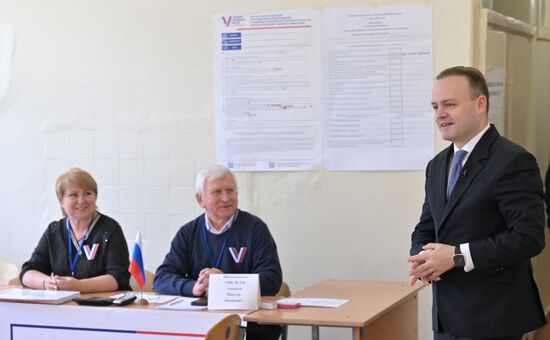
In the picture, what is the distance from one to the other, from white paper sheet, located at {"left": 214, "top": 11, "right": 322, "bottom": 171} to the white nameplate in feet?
4.72

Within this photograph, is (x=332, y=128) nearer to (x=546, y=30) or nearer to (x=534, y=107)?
(x=534, y=107)

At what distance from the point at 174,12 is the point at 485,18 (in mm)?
1857

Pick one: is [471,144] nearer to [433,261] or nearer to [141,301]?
[433,261]


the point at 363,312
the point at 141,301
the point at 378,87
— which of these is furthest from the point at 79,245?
the point at 378,87

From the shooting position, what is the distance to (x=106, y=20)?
5562 mm

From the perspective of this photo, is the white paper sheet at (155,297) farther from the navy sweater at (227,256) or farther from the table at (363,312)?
the table at (363,312)

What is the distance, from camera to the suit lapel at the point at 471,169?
302 centimetres

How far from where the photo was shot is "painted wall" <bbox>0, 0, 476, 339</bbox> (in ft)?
16.7

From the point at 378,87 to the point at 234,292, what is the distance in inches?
67.4

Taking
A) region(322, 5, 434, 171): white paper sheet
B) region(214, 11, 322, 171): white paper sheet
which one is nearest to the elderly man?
region(214, 11, 322, 171): white paper sheet

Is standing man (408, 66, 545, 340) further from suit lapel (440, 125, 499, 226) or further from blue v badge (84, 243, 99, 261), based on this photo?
blue v badge (84, 243, 99, 261)

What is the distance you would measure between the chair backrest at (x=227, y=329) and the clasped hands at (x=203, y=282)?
509mm

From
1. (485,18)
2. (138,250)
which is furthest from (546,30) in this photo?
(138,250)

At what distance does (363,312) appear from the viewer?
3732mm
